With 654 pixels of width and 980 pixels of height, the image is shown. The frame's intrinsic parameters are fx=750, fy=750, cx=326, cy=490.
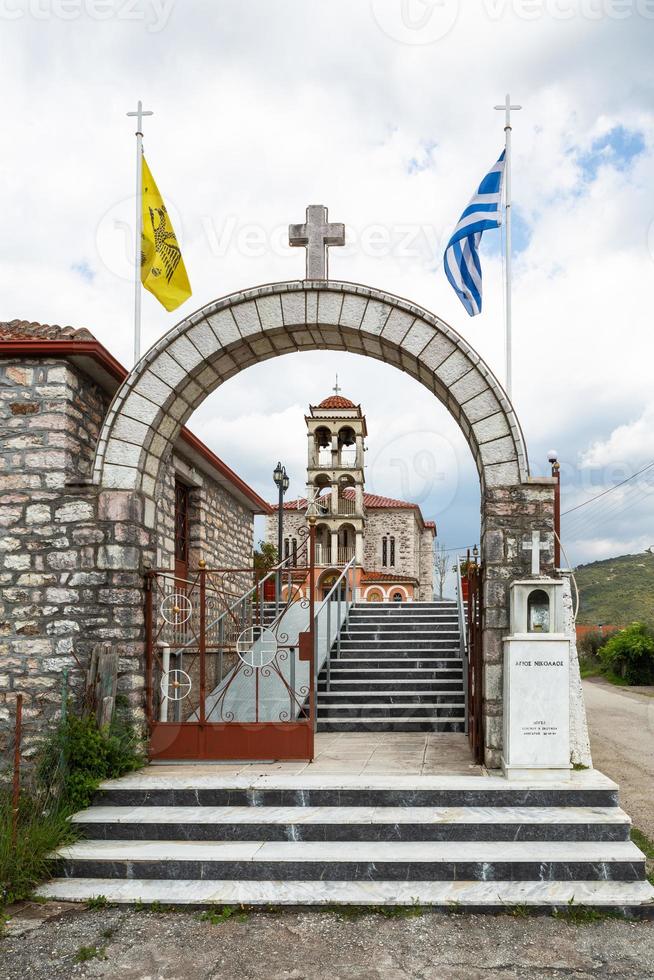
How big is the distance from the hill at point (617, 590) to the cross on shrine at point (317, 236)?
27.2m

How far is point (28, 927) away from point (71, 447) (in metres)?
3.48

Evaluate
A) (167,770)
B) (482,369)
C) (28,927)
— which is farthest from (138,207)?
(28,927)

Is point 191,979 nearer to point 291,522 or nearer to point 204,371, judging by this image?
point 204,371

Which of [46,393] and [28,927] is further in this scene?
[46,393]

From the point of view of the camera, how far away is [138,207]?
704 centimetres

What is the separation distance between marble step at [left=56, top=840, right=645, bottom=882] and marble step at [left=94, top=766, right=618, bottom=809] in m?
0.36

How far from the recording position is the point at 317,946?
3.97 metres

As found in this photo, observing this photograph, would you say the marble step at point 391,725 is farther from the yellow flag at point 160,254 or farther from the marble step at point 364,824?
the yellow flag at point 160,254

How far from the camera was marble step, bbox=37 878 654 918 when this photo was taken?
14.2 ft

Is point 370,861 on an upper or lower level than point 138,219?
lower

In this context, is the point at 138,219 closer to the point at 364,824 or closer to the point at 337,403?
the point at 364,824

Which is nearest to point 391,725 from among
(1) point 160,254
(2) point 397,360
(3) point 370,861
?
(3) point 370,861

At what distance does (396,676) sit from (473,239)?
17.4 ft

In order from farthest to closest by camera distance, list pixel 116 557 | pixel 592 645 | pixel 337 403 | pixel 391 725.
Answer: pixel 337 403 < pixel 592 645 < pixel 391 725 < pixel 116 557
